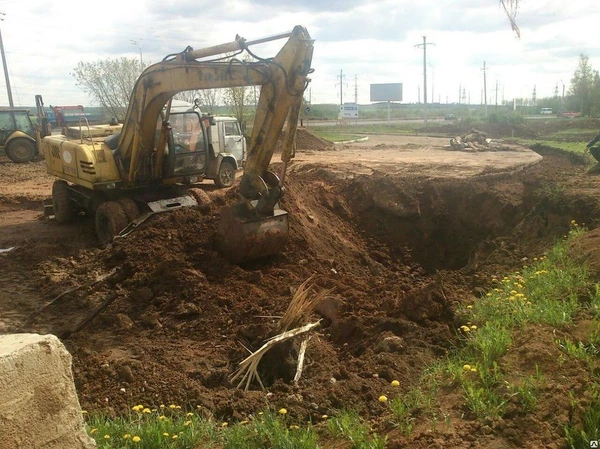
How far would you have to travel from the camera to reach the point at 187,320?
22.6 feet

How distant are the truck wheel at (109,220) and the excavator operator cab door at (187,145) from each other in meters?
1.19

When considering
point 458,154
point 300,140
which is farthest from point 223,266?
point 300,140

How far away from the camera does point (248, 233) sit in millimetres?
7918

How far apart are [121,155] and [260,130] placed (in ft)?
11.5

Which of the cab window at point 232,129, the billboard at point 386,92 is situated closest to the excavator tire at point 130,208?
the cab window at point 232,129

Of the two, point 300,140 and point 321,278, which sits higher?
point 300,140

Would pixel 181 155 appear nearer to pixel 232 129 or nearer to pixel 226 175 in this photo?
pixel 226 175

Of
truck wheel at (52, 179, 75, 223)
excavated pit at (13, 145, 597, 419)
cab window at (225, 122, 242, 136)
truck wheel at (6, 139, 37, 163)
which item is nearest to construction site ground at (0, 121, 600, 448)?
excavated pit at (13, 145, 597, 419)

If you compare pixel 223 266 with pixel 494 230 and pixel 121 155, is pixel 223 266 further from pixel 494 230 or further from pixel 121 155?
pixel 494 230

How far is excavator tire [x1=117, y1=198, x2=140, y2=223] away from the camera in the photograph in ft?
31.8

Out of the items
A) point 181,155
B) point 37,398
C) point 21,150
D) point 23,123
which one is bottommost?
point 37,398

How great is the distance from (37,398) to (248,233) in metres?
4.94

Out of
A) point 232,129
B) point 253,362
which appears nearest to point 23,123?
point 232,129

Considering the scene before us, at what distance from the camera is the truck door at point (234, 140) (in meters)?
17.0
